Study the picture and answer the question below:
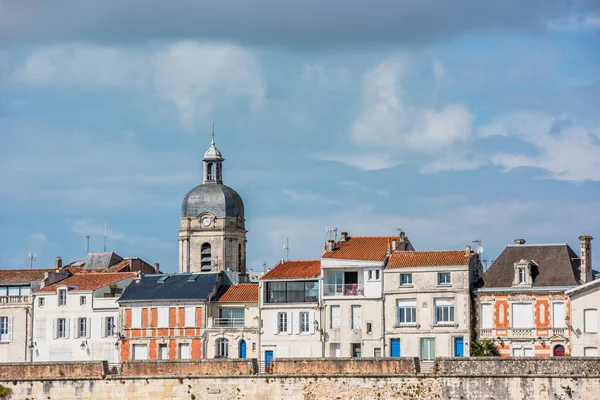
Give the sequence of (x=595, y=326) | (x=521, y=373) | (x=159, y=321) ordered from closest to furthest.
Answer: (x=521, y=373)
(x=595, y=326)
(x=159, y=321)

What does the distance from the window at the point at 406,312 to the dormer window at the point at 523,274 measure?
4649mm

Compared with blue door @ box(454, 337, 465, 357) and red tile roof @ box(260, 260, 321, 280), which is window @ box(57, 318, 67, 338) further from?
blue door @ box(454, 337, 465, 357)

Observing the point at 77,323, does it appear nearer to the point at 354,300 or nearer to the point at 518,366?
the point at 354,300

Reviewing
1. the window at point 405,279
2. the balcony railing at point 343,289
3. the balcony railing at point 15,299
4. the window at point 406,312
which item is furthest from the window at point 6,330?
the window at point 405,279

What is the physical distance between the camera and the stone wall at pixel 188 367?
64312mm

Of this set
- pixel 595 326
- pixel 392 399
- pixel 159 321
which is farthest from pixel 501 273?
pixel 159 321

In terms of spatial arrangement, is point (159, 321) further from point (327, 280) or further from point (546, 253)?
point (546, 253)

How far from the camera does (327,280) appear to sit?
74438 millimetres

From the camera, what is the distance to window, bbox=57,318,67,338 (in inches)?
Answer: 3125

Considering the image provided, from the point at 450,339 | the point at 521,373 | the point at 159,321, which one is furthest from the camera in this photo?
the point at 159,321

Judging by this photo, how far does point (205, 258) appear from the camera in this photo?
93812 millimetres

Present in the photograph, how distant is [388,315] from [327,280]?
3.60m

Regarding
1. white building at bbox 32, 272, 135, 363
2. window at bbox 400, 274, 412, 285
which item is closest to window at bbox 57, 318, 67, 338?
white building at bbox 32, 272, 135, 363

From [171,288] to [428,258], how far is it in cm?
1340
